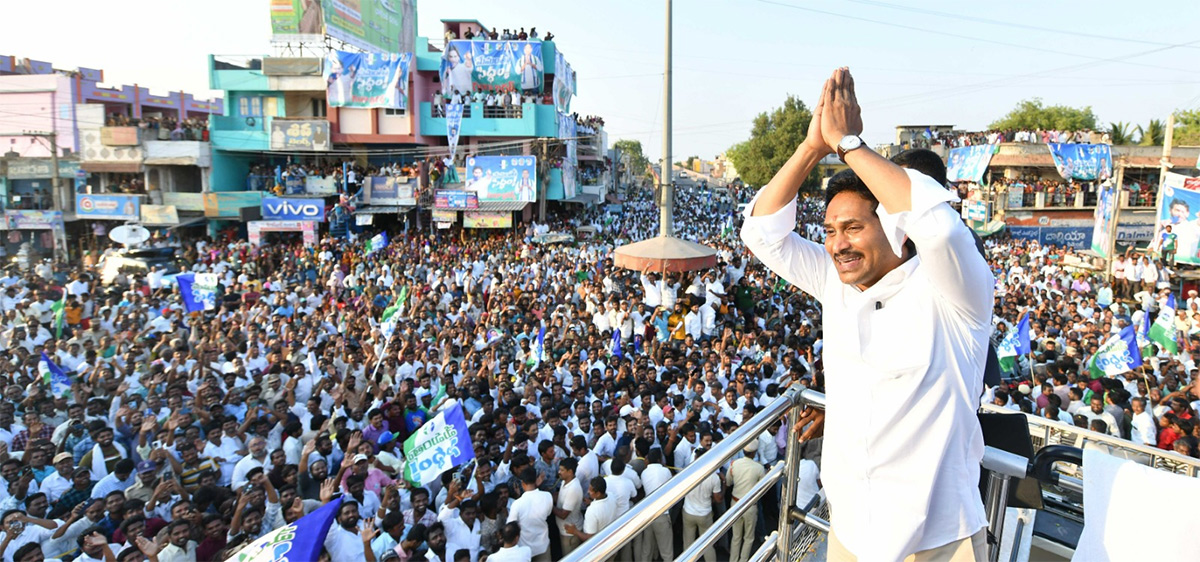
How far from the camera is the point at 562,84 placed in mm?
29844

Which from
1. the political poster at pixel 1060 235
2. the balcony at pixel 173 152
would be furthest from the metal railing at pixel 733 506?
the political poster at pixel 1060 235

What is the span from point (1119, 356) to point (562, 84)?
82.6 ft

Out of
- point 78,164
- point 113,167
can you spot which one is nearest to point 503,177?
point 113,167

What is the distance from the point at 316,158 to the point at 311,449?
24653 mm

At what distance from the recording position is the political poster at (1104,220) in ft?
58.7

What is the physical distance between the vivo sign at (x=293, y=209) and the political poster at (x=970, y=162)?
24.6m

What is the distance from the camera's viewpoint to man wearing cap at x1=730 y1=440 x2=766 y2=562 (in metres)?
5.17

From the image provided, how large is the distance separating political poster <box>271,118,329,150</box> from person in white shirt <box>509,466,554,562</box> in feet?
79.7

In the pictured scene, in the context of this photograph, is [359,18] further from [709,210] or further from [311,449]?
[311,449]

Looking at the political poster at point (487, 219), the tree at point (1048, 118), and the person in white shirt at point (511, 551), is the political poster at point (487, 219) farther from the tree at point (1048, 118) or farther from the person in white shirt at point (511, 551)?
the tree at point (1048, 118)

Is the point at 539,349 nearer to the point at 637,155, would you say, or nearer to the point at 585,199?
the point at 585,199

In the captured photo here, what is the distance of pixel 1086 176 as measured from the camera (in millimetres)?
28609

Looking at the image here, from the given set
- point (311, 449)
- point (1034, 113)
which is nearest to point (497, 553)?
point (311, 449)

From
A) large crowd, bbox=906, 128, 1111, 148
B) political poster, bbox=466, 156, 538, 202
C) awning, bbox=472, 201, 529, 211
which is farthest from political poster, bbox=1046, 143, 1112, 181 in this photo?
awning, bbox=472, 201, 529, 211
